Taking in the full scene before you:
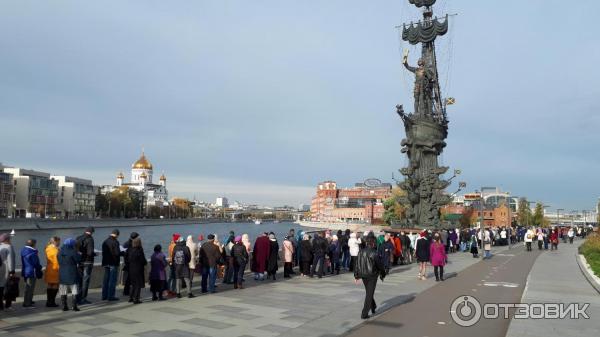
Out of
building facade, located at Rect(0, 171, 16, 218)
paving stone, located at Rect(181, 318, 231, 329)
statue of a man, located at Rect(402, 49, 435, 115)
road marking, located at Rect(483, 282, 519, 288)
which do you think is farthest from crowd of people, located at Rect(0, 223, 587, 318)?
building facade, located at Rect(0, 171, 16, 218)

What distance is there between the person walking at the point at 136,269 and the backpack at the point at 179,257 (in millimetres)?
823

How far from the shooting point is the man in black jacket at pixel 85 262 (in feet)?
37.0

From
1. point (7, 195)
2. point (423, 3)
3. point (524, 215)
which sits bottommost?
point (524, 215)

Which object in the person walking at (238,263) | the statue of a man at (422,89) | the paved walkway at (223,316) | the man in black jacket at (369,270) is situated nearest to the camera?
the paved walkway at (223,316)

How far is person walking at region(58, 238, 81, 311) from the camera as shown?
10391mm

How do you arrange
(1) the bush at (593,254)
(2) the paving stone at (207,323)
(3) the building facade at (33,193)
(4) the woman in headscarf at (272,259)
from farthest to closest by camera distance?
1. (3) the building facade at (33,193)
2. (1) the bush at (593,254)
3. (4) the woman in headscarf at (272,259)
4. (2) the paving stone at (207,323)

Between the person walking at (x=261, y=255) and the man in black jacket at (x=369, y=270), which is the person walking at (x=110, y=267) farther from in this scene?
the man in black jacket at (x=369, y=270)

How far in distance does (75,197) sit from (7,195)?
2959 cm

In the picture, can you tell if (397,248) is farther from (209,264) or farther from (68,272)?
(68,272)

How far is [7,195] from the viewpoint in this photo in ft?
368

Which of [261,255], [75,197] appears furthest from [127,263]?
[75,197]

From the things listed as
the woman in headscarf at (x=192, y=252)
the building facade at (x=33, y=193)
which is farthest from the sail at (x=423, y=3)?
the building facade at (x=33, y=193)

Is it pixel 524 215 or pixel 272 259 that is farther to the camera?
pixel 524 215

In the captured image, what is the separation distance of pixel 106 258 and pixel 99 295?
4.31 ft
